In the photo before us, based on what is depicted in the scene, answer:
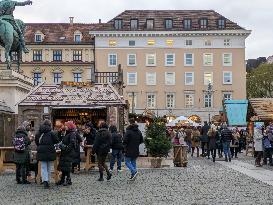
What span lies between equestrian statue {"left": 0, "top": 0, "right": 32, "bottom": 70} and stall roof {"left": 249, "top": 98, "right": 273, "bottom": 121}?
1047 cm

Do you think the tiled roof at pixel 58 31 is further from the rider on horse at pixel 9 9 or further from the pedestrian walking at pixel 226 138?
the pedestrian walking at pixel 226 138

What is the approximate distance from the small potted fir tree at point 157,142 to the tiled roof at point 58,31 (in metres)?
57.4

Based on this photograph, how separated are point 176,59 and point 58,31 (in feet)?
51.3

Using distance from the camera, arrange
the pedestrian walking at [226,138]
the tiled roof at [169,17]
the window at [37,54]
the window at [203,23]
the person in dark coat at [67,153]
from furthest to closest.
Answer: the window at [37,54]
the window at [203,23]
the tiled roof at [169,17]
the pedestrian walking at [226,138]
the person in dark coat at [67,153]

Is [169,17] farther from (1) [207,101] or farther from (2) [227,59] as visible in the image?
(1) [207,101]

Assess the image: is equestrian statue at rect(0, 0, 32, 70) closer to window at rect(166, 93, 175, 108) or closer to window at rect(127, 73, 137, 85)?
window at rect(127, 73, 137, 85)

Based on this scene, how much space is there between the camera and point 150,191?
1394 centimetres

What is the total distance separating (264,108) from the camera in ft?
93.4

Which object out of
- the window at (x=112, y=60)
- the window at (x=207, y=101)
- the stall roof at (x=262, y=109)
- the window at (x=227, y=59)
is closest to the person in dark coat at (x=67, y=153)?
the stall roof at (x=262, y=109)

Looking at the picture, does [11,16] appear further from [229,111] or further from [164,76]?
[164,76]

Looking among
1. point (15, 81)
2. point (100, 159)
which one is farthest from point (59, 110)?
point (100, 159)

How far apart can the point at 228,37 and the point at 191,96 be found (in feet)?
28.1

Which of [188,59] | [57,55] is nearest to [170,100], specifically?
[188,59]

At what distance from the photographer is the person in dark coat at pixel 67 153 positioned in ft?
51.2
